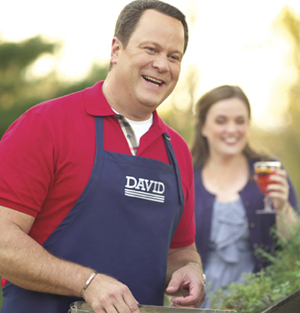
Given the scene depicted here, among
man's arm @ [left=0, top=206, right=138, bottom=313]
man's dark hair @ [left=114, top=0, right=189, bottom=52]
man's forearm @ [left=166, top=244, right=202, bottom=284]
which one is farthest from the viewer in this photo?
man's forearm @ [left=166, top=244, right=202, bottom=284]

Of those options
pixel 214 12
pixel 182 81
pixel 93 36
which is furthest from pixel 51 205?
pixel 214 12

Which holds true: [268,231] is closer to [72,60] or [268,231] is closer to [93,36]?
[72,60]

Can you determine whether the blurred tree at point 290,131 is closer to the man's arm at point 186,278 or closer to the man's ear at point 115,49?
the man's arm at point 186,278

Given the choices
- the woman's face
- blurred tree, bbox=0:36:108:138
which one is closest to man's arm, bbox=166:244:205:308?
the woman's face

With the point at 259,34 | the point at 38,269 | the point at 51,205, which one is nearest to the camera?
the point at 38,269

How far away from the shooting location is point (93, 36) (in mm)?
11406

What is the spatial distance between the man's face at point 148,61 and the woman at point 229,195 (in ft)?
5.70

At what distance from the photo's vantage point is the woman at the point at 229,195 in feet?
11.5

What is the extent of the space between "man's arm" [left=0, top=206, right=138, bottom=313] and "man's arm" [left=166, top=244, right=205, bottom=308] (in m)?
0.42

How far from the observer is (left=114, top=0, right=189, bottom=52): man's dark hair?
2078mm

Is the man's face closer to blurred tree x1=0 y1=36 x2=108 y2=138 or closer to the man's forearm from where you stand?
the man's forearm

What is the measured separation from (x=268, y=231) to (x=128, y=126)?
1926mm

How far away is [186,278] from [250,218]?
1.67 meters

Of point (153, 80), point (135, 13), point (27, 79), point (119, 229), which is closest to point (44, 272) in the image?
point (119, 229)
